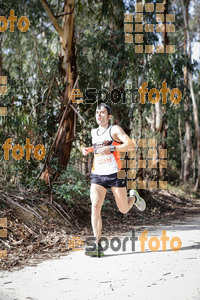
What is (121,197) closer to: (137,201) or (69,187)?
(137,201)

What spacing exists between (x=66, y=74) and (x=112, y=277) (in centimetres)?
529

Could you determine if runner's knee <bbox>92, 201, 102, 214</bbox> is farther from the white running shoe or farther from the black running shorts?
the white running shoe

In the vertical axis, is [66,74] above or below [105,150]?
above

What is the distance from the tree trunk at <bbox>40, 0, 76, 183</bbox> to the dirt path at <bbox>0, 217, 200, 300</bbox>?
10.1 feet

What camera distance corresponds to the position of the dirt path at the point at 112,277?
10.4ft

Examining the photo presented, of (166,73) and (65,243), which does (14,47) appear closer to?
(166,73)

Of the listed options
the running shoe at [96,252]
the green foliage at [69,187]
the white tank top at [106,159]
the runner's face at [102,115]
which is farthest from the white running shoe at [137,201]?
the green foliage at [69,187]

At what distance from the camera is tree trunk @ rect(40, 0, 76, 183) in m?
7.68

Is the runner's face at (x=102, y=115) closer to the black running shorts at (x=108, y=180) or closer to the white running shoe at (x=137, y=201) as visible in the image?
the black running shorts at (x=108, y=180)

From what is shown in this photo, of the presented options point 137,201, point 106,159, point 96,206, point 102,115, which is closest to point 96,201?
point 96,206

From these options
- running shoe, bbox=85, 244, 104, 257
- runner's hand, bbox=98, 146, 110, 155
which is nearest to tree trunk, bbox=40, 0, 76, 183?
running shoe, bbox=85, 244, 104, 257

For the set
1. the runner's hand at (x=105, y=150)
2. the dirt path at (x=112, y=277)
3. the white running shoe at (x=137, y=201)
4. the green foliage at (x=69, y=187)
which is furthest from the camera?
the green foliage at (x=69, y=187)

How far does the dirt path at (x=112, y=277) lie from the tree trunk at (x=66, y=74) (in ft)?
10.1

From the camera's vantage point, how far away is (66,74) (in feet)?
26.2
